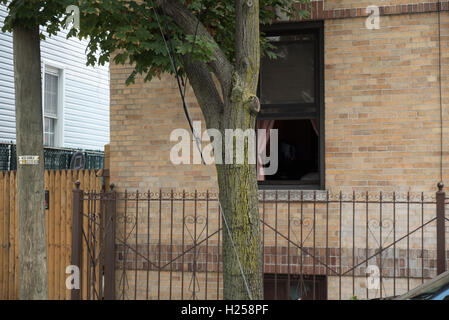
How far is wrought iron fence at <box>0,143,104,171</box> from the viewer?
12578mm

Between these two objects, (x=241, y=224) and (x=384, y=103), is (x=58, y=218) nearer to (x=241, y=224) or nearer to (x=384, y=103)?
(x=241, y=224)

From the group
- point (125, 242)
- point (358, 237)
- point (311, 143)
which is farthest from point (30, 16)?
point (358, 237)

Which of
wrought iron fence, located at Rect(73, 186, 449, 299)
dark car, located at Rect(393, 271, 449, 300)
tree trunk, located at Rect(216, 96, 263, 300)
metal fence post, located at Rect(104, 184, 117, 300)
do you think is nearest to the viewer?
dark car, located at Rect(393, 271, 449, 300)

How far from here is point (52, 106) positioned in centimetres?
1498

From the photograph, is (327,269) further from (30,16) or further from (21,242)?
(30,16)

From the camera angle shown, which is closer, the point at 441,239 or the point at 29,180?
the point at 29,180

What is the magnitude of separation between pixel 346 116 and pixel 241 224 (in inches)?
137

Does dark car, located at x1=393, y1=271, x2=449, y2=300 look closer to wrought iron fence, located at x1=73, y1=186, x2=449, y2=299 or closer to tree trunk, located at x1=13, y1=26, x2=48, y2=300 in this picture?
wrought iron fence, located at x1=73, y1=186, x2=449, y2=299

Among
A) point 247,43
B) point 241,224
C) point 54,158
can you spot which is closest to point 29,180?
point 241,224

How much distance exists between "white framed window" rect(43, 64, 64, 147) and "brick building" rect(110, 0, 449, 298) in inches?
261

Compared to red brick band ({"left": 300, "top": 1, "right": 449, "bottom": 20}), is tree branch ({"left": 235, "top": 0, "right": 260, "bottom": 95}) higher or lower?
lower

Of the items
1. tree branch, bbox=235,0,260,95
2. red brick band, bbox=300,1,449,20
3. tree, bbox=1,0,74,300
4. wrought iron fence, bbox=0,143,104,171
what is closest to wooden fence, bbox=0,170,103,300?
wrought iron fence, bbox=0,143,104,171

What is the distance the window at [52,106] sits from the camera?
48.3ft
